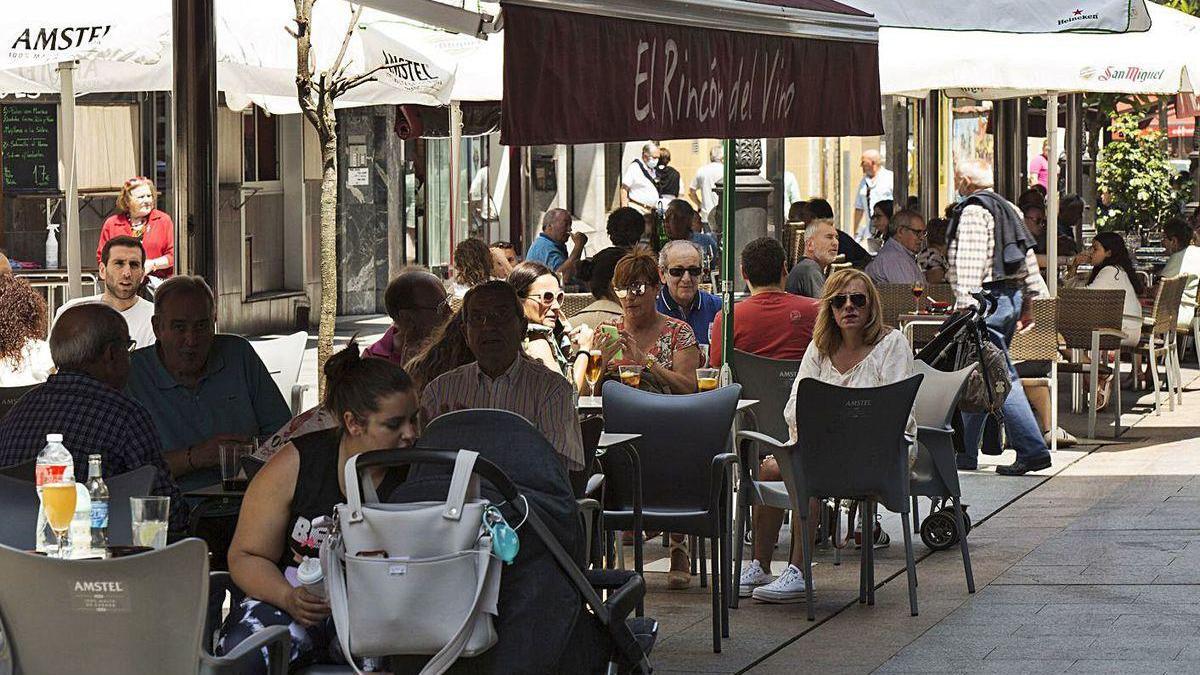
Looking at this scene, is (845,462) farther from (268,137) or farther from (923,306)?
(268,137)

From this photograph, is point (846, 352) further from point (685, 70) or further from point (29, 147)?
point (29, 147)

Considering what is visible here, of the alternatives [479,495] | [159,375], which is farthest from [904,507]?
[479,495]

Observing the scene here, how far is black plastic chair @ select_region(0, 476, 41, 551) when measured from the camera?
5.28 m

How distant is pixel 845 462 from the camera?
27.2ft

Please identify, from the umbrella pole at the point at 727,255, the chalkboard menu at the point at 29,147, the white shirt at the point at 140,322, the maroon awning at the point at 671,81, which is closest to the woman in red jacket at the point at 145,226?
the chalkboard menu at the point at 29,147

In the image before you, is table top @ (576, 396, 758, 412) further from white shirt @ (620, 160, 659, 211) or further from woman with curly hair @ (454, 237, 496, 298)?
white shirt @ (620, 160, 659, 211)

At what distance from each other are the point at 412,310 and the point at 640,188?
1594 centimetres

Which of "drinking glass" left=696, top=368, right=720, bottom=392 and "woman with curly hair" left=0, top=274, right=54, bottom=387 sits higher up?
"woman with curly hair" left=0, top=274, right=54, bottom=387

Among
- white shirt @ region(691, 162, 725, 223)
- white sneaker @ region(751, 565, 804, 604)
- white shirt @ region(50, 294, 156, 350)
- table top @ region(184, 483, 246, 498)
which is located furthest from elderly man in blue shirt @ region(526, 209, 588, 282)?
white shirt @ region(691, 162, 725, 223)

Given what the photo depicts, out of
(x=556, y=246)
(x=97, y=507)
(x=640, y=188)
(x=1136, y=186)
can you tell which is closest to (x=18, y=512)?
(x=97, y=507)

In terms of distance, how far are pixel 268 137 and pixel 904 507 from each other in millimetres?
15047

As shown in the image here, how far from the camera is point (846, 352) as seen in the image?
29.1 feet

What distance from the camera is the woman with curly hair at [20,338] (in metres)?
9.17

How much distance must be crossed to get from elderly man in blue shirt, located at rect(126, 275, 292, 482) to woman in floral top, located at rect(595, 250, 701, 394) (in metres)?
1.96
